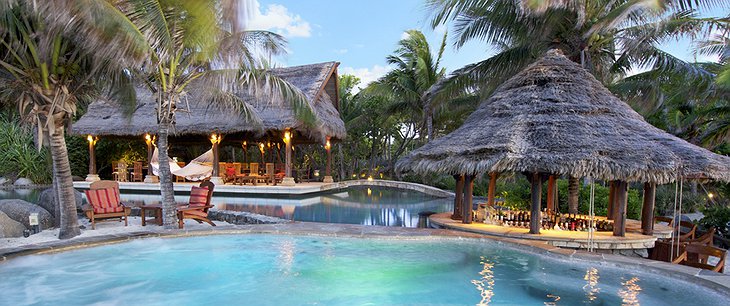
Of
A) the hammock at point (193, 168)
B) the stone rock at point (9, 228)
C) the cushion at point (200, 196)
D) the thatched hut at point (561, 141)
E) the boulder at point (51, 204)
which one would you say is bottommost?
the stone rock at point (9, 228)

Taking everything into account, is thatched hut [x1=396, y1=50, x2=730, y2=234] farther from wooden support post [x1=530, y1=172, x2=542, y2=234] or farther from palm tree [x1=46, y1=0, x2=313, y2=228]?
palm tree [x1=46, y1=0, x2=313, y2=228]

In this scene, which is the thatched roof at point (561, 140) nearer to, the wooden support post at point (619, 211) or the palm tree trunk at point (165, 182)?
the wooden support post at point (619, 211)

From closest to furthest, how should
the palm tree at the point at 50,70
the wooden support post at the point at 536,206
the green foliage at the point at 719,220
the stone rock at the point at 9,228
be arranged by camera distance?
the palm tree at the point at 50,70 < the stone rock at the point at 9,228 < the wooden support post at the point at 536,206 < the green foliage at the point at 719,220

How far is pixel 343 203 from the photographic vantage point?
11.6 meters

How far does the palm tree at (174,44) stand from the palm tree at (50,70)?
1.25 ft

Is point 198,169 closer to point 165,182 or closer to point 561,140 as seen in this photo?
point 165,182

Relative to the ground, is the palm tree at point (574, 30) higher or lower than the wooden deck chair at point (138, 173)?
higher

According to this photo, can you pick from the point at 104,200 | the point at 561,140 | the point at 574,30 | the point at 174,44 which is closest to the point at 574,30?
the point at 574,30

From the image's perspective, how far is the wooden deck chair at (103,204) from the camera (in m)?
6.72

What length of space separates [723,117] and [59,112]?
46.4ft

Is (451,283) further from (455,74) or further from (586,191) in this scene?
(455,74)

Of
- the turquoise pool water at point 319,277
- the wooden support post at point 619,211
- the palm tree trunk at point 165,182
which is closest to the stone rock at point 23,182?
the palm tree trunk at point 165,182

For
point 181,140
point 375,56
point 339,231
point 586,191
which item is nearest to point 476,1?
point 586,191

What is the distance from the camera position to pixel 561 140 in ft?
20.4
